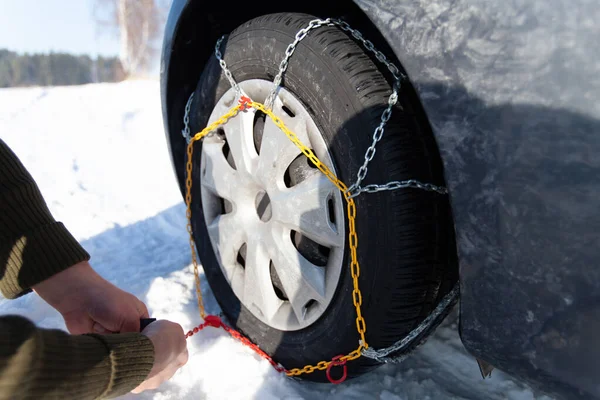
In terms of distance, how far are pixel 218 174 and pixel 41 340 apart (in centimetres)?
104

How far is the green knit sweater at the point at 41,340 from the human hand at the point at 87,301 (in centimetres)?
4

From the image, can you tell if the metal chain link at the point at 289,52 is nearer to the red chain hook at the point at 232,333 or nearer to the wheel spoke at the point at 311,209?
the wheel spoke at the point at 311,209

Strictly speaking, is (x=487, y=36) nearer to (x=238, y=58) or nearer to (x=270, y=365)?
(x=238, y=58)

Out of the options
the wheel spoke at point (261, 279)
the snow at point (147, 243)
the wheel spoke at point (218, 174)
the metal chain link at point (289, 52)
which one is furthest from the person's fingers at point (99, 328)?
the metal chain link at point (289, 52)

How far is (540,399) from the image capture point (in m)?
1.49

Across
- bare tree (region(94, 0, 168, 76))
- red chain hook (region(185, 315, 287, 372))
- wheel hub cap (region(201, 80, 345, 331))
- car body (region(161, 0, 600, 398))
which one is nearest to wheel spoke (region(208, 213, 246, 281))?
wheel hub cap (region(201, 80, 345, 331))

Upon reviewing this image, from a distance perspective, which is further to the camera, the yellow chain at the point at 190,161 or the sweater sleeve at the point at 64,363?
the yellow chain at the point at 190,161

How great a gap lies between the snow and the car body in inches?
26.1

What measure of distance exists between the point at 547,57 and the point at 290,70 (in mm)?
740

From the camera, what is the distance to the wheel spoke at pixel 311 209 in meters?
1.32

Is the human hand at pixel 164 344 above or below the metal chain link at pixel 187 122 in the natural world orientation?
below

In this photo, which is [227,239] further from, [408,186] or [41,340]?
[41,340]

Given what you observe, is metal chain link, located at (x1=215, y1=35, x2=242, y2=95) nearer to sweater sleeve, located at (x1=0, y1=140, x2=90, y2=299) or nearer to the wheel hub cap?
the wheel hub cap

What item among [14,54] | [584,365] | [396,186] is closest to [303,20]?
[396,186]
